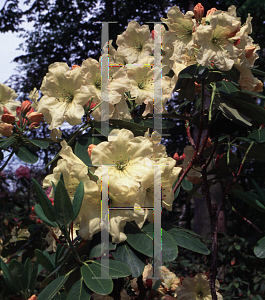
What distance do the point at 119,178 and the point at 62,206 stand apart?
0.43 ft

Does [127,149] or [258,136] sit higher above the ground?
[127,149]

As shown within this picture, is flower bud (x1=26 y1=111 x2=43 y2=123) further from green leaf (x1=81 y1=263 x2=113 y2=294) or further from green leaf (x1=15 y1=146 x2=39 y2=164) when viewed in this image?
green leaf (x1=81 y1=263 x2=113 y2=294)

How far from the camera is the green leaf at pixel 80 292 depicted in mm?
618

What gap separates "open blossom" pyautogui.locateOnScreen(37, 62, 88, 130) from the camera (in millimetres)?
815

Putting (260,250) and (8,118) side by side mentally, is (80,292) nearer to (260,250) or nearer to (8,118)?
(260,250)

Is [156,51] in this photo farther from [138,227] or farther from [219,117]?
[138,227]

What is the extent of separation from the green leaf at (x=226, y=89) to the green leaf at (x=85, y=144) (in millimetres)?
372

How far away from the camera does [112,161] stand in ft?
2.28

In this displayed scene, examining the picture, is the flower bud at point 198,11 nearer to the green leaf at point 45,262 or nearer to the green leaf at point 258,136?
the green leaf at point 258,136

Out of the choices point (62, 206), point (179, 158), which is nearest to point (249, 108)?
point (179, 158)

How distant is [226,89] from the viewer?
2.78 feet

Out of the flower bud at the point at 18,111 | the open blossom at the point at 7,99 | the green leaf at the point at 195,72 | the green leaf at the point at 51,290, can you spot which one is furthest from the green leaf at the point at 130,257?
the open blossom at the point at 7,99

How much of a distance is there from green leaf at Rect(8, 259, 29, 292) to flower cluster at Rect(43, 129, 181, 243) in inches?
11.2
